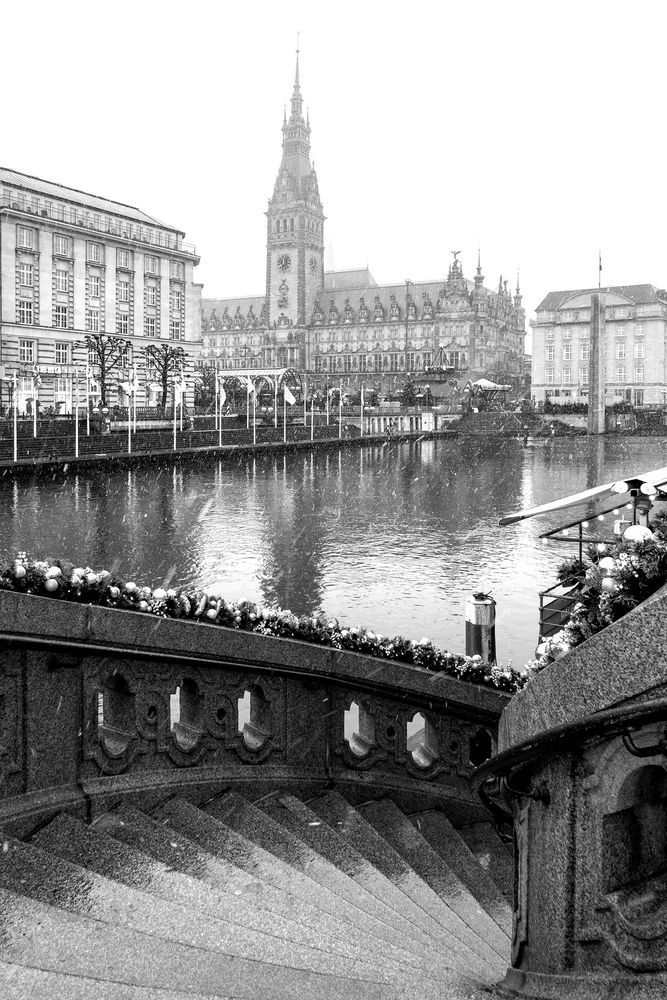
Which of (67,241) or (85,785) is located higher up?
(67,241)

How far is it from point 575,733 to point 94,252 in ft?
253

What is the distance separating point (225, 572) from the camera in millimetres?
16969

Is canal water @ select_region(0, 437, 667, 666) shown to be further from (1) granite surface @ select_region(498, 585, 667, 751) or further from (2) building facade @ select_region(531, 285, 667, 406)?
(2) building facade @ select_region(531, 285, 667, 406)

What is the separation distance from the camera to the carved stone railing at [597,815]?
2.80 metres

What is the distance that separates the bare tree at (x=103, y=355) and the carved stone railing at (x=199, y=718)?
53226 mm

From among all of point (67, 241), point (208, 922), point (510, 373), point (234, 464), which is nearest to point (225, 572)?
point (208, 922)

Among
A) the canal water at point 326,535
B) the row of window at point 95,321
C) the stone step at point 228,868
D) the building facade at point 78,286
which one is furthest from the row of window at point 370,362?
the stone step at point 228,868

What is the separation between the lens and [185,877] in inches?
158

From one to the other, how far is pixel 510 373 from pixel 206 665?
140 metres

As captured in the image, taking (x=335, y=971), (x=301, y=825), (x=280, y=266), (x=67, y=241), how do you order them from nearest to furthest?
1. (x=335, y=971)
2. (x=301, y=825)
3. (x=67, y=241)
4. (x=280, y=266)

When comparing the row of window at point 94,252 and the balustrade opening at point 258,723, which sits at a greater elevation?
the row of window at point 94,252

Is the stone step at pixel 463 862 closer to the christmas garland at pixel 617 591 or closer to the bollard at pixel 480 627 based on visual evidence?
the christmas garland at pixel 617 591

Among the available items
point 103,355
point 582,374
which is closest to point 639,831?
point 103,355

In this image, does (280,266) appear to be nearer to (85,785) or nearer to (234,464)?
(234,464)
